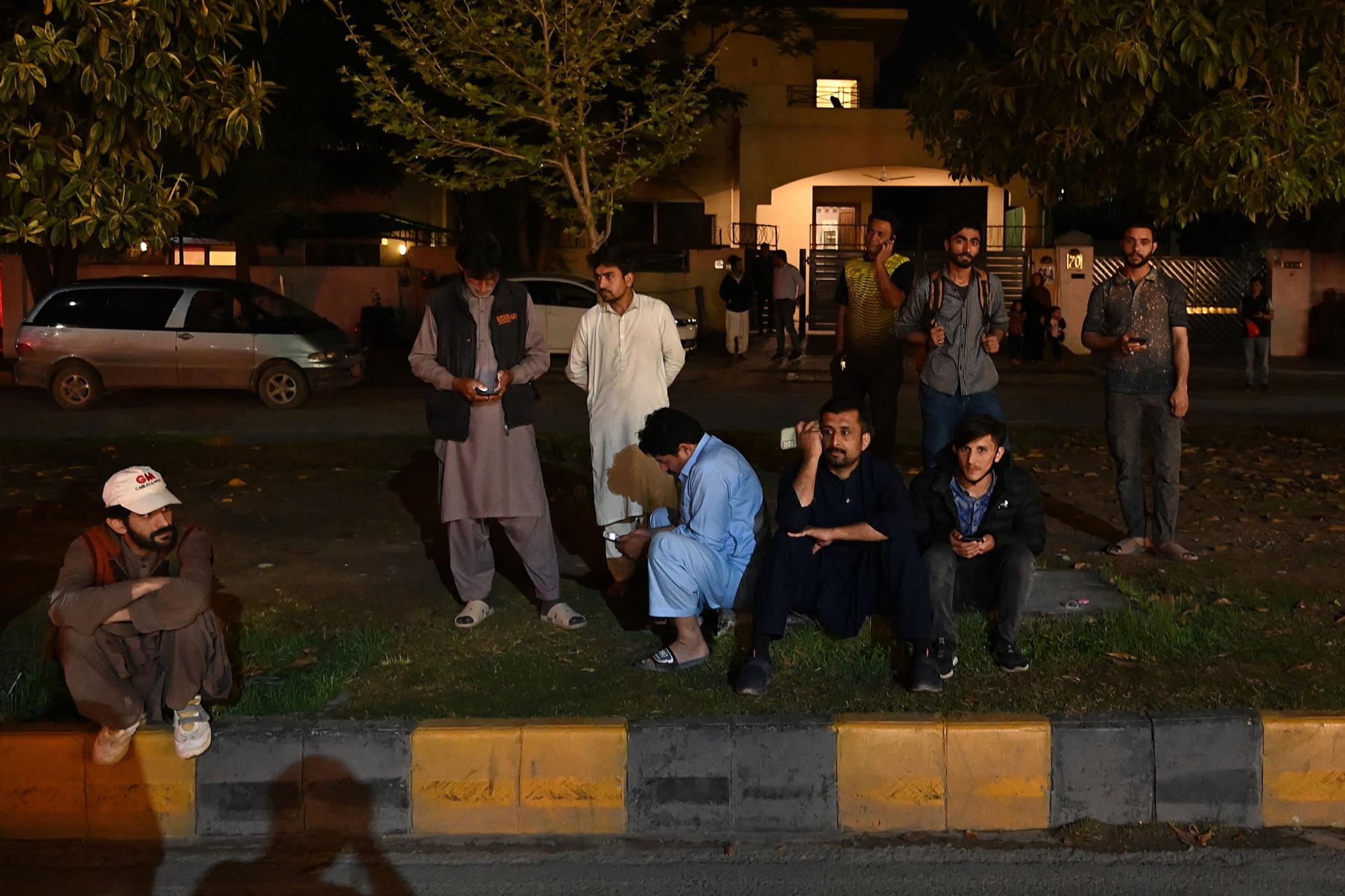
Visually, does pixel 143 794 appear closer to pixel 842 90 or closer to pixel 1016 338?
pixel 1016 338

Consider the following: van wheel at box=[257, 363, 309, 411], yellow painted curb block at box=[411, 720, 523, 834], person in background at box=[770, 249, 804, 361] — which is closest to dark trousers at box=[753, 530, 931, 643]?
yellow painted curb block at box=[411, 720, 523, 834]

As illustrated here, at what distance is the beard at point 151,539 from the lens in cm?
518

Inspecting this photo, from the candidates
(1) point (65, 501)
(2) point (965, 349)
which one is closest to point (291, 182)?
(1) point (65, 501)

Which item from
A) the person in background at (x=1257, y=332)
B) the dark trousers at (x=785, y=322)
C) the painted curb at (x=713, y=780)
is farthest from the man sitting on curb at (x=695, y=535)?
the dark trousers at (x=785, y=322)

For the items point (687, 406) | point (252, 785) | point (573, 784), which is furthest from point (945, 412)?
point (687, 406)

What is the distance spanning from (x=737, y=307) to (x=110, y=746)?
1924 centimetres

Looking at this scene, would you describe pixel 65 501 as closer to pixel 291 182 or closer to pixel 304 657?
pixel 304 657

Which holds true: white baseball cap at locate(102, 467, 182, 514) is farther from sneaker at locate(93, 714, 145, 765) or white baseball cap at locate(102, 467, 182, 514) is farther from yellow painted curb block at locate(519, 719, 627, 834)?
yellow painted curb block at locate(519, 719, 627, 834)

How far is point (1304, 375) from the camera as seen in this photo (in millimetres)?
22078

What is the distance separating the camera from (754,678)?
5.61 meters

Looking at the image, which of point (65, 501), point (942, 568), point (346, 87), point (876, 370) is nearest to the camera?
point (942, 568)

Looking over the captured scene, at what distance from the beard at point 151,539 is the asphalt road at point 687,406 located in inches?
364

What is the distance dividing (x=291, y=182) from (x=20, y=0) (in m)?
17.7

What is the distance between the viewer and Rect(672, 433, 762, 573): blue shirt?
6.04 metres
